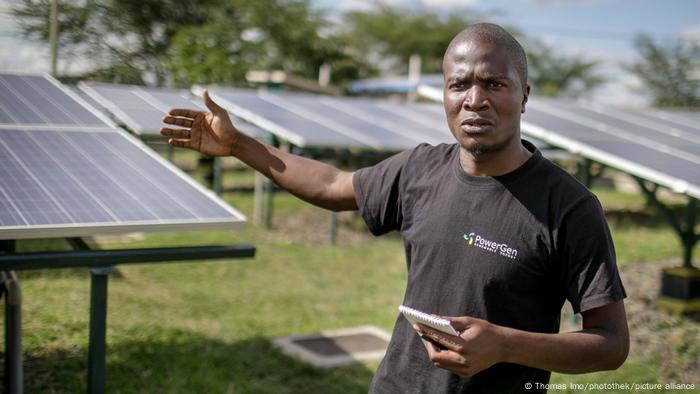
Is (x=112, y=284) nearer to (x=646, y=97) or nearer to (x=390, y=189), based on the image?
(x=390, y=189)

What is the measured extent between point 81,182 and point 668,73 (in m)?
38.0

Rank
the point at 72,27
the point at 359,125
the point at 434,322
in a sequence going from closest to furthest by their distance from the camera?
the point at 434,322 < the point at 72,27 < the point at 359,125

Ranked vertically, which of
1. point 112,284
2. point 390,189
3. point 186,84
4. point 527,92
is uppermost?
point 527,92

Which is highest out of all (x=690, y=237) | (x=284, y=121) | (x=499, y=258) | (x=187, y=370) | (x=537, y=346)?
(x=499, y=258)

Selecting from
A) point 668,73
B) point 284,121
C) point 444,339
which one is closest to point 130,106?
point 284,121

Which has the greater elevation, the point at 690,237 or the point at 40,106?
the point at 40,106

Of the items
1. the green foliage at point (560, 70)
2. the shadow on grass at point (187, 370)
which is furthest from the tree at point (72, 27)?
the green foliage at point (560, 70)

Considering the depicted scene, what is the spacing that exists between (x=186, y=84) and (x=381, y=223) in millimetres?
13255

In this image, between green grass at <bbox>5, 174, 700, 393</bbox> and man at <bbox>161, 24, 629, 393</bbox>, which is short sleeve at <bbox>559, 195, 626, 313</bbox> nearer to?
man at <bbox>161, 24, 629, 393</bbox>

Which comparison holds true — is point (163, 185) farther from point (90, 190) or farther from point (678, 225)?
point (678, 225)

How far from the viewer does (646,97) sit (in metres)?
37.6

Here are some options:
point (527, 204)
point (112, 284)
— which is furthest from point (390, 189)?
point (112, 284)

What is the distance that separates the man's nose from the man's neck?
136 mm

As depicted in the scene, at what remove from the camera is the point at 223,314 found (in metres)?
7.41
